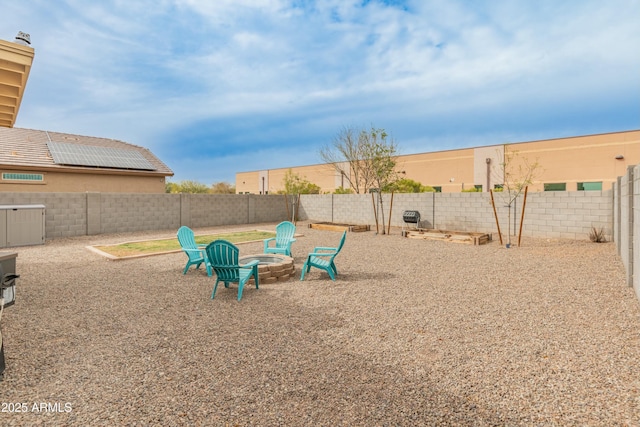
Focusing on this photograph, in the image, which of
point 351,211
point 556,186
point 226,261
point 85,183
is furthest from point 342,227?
point 556,186

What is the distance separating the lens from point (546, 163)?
2603 cm

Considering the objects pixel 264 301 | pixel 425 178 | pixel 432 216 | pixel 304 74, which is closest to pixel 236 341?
pixel 264 301

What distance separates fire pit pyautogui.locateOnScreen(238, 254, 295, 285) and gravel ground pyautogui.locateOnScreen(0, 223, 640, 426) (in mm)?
214

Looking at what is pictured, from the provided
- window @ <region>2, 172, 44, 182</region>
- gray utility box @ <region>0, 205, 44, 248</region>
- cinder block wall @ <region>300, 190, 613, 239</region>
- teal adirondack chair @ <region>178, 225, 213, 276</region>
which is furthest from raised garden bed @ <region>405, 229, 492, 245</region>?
window @ <region>2, 172, 44, 182</region>

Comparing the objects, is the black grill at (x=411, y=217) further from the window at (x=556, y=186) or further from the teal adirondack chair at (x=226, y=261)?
the window at (x=556, y=186)

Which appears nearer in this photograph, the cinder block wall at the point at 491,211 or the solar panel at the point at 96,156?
the cinder block wall at the point at 491,211

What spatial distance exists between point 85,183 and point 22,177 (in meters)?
2.43

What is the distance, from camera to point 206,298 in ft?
16.5

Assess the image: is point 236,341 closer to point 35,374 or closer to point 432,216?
point 35,374

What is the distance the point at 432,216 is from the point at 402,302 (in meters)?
10.3

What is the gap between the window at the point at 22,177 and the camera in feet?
49.6

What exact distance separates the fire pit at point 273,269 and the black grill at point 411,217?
349 inches

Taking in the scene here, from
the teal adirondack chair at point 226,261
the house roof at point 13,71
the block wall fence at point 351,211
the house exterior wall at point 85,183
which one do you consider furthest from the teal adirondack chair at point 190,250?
the house exterior wall at point 85,183

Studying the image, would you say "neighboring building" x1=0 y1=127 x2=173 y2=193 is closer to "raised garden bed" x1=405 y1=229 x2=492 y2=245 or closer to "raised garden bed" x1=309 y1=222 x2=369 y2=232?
Result: "raised garden bed" x1=309 y1=222 x2=369 y2=232
